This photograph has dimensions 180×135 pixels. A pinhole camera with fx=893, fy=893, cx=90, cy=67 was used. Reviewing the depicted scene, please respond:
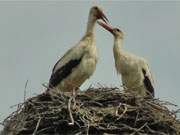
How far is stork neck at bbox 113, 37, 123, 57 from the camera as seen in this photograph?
12586 mm

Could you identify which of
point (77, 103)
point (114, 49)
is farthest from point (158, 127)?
point (114, 49)

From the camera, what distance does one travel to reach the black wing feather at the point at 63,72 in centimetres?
1160

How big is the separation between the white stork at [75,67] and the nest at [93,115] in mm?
1030

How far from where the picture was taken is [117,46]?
12.8m

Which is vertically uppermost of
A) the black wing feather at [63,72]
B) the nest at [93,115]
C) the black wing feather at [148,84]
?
the black wing feather at [63,72]

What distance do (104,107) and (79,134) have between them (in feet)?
2.51

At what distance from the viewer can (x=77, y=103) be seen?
10.0m

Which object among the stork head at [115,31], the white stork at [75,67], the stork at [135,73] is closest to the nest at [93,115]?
the white stork at [75,67]

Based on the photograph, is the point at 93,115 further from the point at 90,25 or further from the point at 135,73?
the point at 90,25

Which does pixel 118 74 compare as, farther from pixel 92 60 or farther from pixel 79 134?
pixel 79 134

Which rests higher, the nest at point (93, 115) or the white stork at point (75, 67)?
the white stork at point (75, 67)

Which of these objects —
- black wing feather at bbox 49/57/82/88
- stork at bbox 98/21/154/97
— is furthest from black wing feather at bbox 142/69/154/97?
black wing feather at bbox 49/57/82/88

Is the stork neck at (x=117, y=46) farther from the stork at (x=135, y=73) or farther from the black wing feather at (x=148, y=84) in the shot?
the black wing feather at (x=148, y=84)

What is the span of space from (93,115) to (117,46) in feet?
10.0
